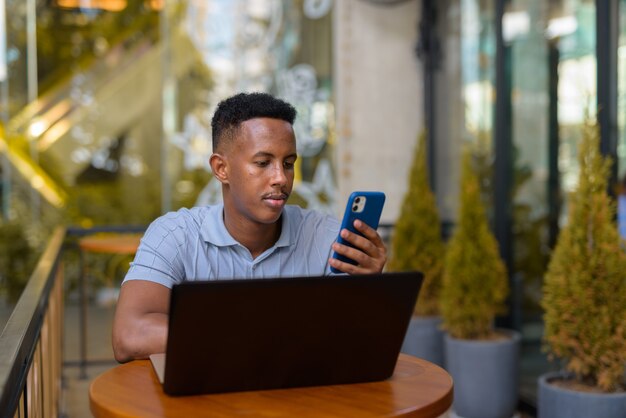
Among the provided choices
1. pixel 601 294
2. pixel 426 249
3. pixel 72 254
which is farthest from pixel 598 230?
pixel 72 254

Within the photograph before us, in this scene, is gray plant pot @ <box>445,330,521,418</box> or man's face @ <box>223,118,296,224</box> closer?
man's face @ <box>223,118,296,224</box>

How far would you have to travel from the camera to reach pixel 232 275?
1854 mm

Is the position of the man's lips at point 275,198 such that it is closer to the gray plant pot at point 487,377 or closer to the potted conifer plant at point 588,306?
the potted conifer plant at point 588,306

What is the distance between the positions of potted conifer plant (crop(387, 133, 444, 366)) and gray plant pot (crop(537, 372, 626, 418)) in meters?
1.49

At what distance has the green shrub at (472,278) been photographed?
3.88 meters

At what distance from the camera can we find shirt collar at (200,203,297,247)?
1853 millimetres

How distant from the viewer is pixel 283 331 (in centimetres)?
130

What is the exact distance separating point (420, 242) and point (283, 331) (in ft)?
11.3

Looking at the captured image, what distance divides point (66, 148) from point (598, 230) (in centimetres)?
599

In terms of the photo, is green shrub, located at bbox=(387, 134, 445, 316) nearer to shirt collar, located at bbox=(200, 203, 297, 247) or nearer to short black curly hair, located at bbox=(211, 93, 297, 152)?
shirt collar, located at bbox=(200, 203, 297, 247)

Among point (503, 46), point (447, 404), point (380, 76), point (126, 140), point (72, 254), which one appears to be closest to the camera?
point (447, 404)

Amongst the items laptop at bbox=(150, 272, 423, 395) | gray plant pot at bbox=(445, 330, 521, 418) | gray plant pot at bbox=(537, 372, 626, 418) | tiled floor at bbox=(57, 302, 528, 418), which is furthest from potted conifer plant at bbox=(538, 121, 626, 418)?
laptop at bbox=(150, 272, 423, 395)

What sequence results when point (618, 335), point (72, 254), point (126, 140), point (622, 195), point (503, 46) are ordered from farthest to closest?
point (126, 140), point (72, 254), point (503, 46), point (622, 195), point (618, 335)

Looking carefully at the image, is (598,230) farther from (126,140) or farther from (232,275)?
(126,140)
